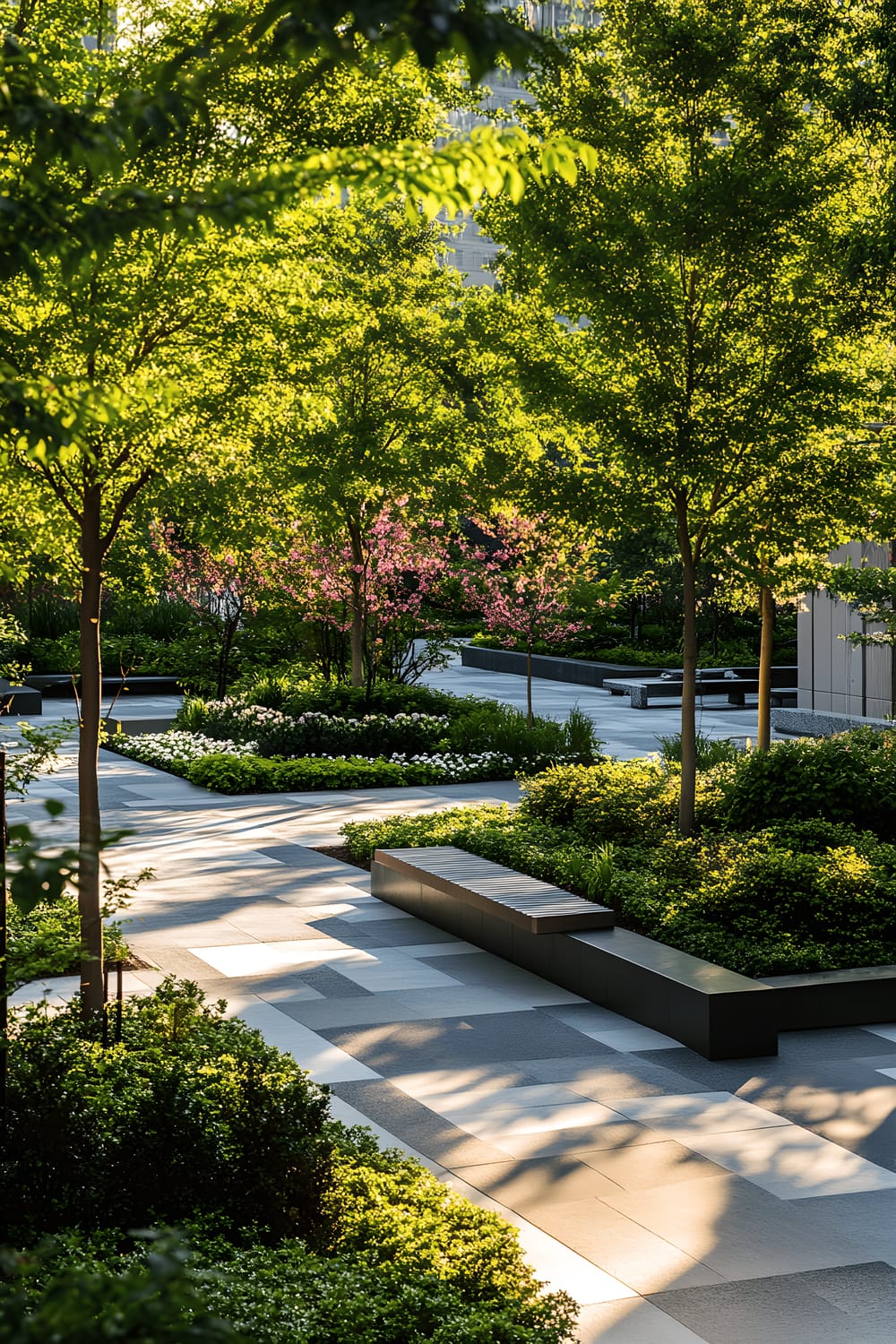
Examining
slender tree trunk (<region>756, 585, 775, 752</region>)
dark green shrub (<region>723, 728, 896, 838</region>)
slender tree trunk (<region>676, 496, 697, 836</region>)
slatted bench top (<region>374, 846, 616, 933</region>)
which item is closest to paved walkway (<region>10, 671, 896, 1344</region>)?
slatted bench top (<region>374, 846, 616, 933</region>)

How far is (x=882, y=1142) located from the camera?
7066 mm

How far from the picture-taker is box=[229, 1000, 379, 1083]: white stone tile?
25.7ft

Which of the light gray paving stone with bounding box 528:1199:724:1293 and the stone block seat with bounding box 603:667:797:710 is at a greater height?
the stone block seat with bounding box 603:667:797:710

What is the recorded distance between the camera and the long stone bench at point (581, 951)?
27.5 feet

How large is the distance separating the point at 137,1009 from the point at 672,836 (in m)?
6.08

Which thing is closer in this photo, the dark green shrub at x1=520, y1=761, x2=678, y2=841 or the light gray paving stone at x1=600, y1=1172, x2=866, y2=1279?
the light gray paving stone at x1=600, y1=1172, x2=866, y2=1279

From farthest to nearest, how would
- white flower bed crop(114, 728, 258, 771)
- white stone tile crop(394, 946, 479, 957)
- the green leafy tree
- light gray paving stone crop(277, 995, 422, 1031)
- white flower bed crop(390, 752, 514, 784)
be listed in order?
white flower bed crop(114, 728, 258, 771) < white flower bed crop(390, 752, 514, 784) < the green leafy tree < white stone tile crop(394, 946, 479, 957) < light gray paving stone crop(277, 995, 422, 1031)

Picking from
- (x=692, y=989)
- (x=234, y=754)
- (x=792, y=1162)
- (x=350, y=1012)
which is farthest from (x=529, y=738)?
(x=792, y=1162)

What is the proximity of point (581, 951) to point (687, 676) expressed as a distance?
343 centimetres

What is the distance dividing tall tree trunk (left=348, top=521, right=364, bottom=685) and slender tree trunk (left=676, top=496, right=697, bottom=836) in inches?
417

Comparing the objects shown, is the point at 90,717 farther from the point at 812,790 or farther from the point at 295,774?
the point at 295,774

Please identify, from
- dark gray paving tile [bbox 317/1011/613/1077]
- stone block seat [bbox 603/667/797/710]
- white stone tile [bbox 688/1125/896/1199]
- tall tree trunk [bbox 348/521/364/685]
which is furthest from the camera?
stone block seat [bbox 603/667/797/710]

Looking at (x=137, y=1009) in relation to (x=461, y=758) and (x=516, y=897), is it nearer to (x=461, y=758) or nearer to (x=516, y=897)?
(x=516, y=897)

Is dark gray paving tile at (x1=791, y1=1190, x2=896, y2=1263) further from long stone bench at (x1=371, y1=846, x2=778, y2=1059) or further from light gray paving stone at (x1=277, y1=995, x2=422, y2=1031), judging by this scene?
light gray paving stone at (x1=277, y1=995, x2=422, y2=1031)
